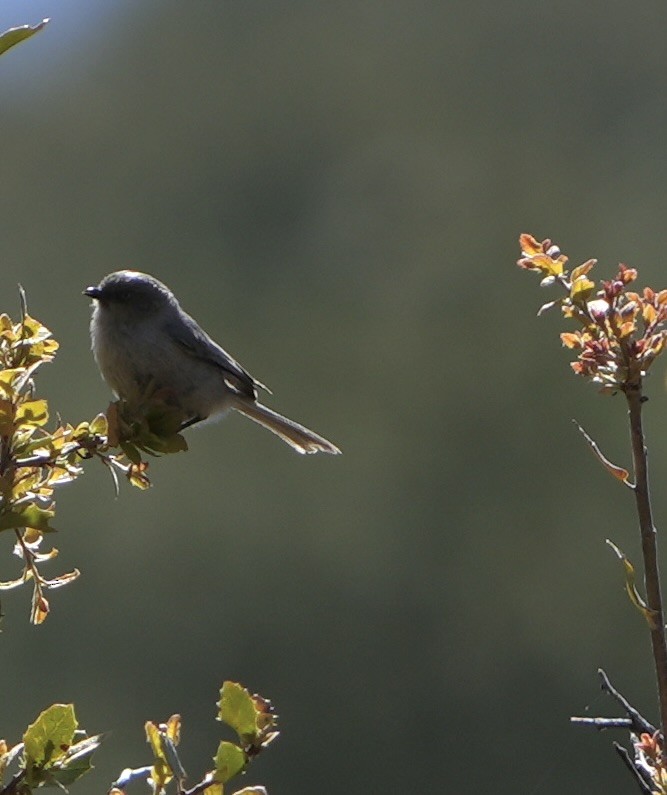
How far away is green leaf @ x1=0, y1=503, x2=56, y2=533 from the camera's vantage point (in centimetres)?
231

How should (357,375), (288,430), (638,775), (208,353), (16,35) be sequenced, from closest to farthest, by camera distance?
(638,775), (16,35), (208,353), (288,430), (357,375)

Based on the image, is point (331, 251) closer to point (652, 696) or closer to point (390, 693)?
point (390, 693)

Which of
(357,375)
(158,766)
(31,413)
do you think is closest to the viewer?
(158,766)

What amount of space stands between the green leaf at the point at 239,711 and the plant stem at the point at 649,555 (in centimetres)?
62

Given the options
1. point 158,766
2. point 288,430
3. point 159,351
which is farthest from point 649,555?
point 288,430

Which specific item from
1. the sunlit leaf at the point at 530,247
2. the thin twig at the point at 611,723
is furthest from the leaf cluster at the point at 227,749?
the sunlit leaf at the point at 530,247

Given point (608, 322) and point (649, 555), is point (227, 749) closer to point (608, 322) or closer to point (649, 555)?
point (649, 555)

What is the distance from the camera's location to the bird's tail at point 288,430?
5.17m

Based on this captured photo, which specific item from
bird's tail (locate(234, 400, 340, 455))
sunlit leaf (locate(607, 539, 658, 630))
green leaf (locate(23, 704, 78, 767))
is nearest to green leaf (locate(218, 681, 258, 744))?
green leaf (locate(23, 704, 78, 767))

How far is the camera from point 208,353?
4.86 meters

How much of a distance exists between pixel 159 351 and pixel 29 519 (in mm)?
2384

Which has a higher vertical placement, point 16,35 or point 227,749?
point 16,35

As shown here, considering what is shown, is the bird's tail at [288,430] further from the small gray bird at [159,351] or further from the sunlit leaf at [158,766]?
the sunlit leaf at [158,766]

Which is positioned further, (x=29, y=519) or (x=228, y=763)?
(x=29, y=519)
